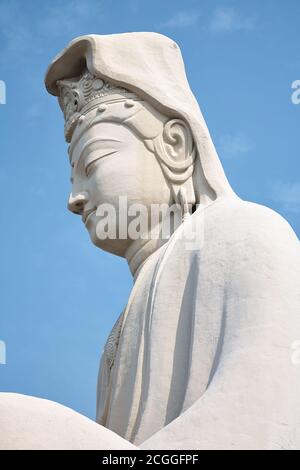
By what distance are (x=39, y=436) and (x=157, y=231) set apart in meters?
3.02

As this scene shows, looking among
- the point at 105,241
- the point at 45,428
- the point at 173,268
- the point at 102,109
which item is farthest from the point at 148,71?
the point at 45,428

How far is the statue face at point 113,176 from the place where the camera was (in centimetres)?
792

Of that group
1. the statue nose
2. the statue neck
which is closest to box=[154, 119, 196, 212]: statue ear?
the statue neck

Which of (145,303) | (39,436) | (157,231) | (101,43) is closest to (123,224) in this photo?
(157,231)

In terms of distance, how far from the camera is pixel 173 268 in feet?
23.8

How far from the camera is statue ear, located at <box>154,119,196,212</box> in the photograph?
7972mm

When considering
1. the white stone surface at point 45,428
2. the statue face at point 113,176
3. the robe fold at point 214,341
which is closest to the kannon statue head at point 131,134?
the statue face at point 113,176

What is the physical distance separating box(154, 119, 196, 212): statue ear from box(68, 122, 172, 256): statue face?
0.18ft

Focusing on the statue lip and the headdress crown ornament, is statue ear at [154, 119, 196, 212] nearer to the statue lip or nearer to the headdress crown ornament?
the headdress crown ornament

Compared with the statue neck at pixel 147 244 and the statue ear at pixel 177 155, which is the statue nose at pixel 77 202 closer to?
the statue neck at pixel 147 244

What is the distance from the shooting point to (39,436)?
5066 millimetres

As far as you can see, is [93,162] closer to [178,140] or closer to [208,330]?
[178,140]
